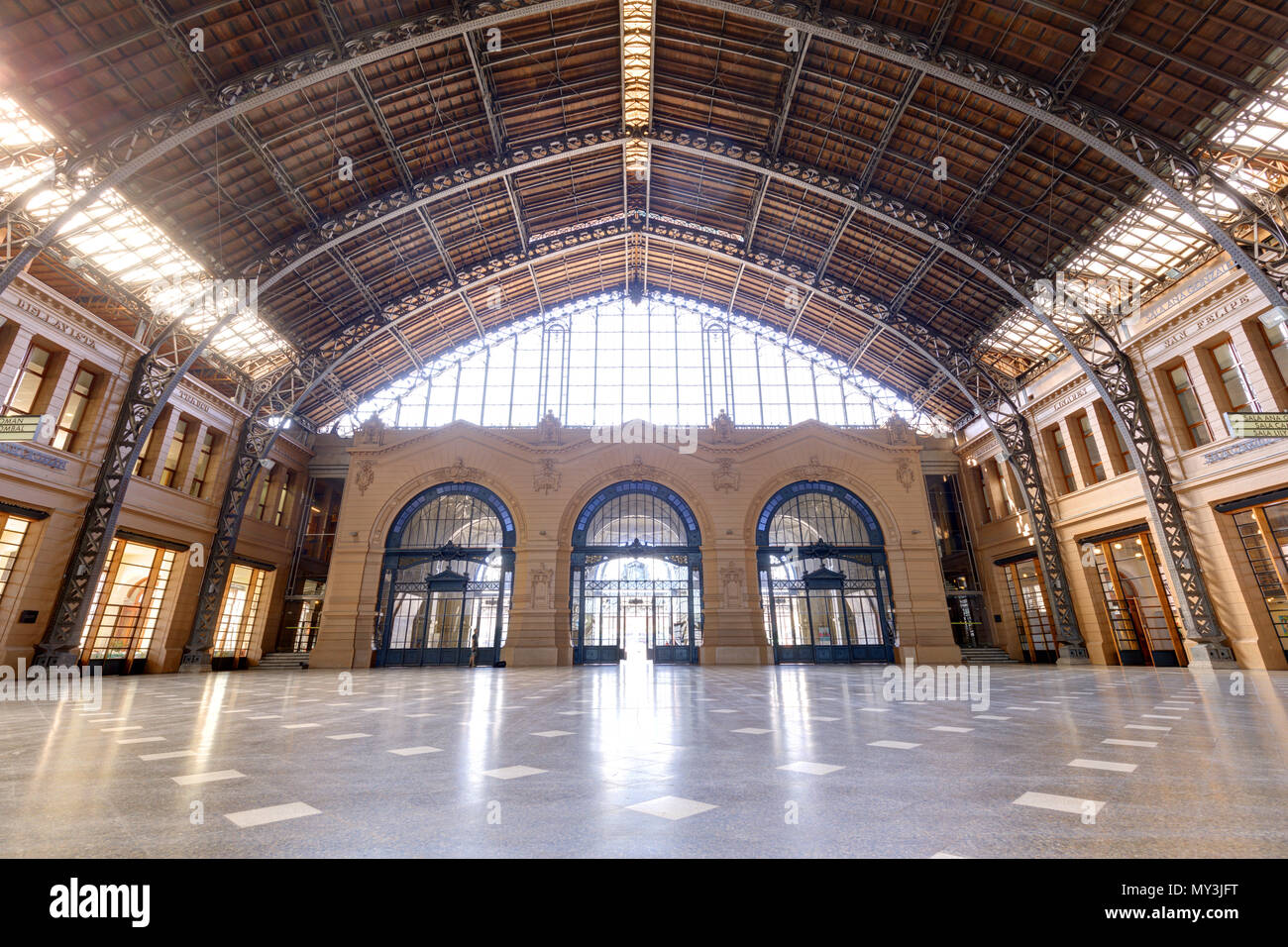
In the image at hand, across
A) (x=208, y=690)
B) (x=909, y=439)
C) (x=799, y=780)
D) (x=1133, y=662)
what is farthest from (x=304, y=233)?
(x=1133, y=662)

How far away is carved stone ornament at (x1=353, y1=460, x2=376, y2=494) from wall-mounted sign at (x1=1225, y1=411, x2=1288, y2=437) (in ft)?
108

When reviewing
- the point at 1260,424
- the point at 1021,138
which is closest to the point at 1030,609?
the point at 1260,424

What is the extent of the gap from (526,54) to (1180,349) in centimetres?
2648

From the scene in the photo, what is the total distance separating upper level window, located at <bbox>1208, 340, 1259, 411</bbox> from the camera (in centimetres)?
1819

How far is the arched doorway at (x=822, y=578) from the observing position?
26.8 m

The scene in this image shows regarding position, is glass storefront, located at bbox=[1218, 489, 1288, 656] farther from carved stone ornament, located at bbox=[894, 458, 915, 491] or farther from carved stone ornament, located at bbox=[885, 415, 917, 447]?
carved stone ornament, located at bbox=[885, 415, 917, 447]

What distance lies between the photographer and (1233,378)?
18.8 meters

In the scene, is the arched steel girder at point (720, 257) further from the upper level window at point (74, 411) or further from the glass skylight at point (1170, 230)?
the upper level window at point (74, 411)

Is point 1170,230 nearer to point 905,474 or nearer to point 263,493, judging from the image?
point 905,474

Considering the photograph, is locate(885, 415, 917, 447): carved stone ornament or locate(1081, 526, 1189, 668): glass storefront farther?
locate(885, 415, 917, 447): carved stone ornament

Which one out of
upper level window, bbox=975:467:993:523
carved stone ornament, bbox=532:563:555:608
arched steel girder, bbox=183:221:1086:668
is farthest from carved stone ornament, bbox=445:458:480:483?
upper level window, bbox=975:467:993:523

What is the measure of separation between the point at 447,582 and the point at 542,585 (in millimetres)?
5050

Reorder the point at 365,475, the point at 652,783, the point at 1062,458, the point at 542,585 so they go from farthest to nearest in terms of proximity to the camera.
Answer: the point at 365,475 → the point at 1062,458 → the point at 542,585 → the point at 652,783

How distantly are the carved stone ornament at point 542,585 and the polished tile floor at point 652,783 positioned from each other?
57.5ft
